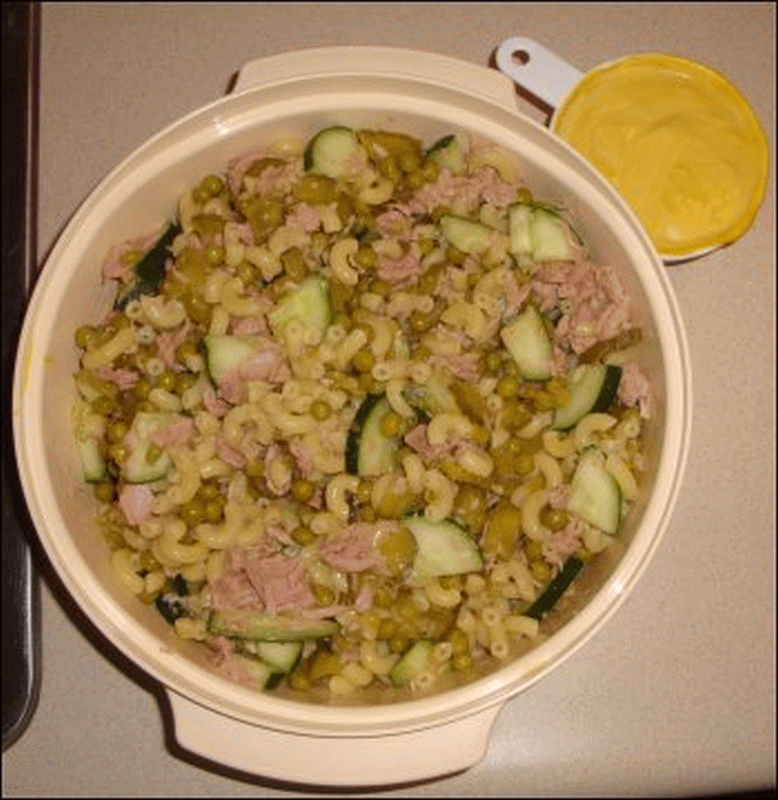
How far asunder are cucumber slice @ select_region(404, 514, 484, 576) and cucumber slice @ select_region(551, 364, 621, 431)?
0.20 m

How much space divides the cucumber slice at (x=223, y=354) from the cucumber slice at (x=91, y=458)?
19 centimetres

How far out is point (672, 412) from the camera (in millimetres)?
1225

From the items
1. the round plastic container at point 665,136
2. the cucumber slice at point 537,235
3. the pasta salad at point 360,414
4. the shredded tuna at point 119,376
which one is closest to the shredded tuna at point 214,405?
the pasta salad at point 360,414

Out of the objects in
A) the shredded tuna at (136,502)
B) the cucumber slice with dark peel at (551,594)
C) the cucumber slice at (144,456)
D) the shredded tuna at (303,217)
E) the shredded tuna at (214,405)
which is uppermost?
the shredded tuna at (303,217)

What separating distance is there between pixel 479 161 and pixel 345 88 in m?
0.20

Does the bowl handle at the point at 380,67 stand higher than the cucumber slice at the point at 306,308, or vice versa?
the bowl handle at the point at 380,67

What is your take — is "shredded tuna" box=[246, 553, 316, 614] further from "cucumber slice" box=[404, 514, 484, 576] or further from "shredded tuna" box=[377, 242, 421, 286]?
"shredded tuna" box=[377, 242, 421, 286]

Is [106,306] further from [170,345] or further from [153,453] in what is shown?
[153,453]

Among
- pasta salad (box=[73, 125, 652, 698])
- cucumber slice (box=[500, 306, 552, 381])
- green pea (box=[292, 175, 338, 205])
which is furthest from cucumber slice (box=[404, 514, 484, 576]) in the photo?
green pea (box=[292, 175, 338, 205])

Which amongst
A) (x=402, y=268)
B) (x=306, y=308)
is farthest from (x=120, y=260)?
(x=402, y=268)

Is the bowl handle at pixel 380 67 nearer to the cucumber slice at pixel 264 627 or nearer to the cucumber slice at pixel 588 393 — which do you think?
the cucumber slice at pixel 588 393

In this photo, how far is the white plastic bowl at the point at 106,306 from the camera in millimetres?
1198

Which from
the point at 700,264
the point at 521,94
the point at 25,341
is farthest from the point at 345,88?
the point at 700,264

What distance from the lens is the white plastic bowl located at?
3.93 ft
